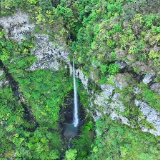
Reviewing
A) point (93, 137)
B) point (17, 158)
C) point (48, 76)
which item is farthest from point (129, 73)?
point (17, 158)

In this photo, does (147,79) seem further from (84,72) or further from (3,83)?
(3,83)

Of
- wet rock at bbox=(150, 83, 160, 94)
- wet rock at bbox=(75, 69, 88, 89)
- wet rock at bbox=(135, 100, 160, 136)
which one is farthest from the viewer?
wet rock at bbox=(75, 69, 88, 89)

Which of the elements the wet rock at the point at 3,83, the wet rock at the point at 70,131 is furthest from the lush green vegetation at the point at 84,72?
the wet rock at the point at 70,131

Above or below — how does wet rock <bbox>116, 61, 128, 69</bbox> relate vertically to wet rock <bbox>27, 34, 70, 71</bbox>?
above

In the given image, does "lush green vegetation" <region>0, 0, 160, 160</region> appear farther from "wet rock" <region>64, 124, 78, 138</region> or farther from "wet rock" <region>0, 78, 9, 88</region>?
"wet rock" <region>64, 124, 78, 138</region>

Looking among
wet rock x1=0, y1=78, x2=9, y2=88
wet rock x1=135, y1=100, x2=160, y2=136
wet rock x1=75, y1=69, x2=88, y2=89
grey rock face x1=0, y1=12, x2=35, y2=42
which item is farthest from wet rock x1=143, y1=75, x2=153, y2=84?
wet rock x1=0, y1=78, x2=9, y2=88

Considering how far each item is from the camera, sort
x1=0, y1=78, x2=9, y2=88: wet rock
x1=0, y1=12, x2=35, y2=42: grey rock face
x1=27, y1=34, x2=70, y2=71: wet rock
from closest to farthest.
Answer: x1=0, y1=12, x2=35, y2=42: grey rock face, x1=27, y1=34, x2=70, y2=71: wet rock, x1=0, y1=78, x2=9, y2=88: wet rock

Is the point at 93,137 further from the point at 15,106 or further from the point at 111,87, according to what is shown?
the point at 15,106

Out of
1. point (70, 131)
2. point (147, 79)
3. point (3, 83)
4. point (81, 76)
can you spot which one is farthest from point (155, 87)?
point (3, 83)

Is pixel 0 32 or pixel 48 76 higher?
pixel 0 32
